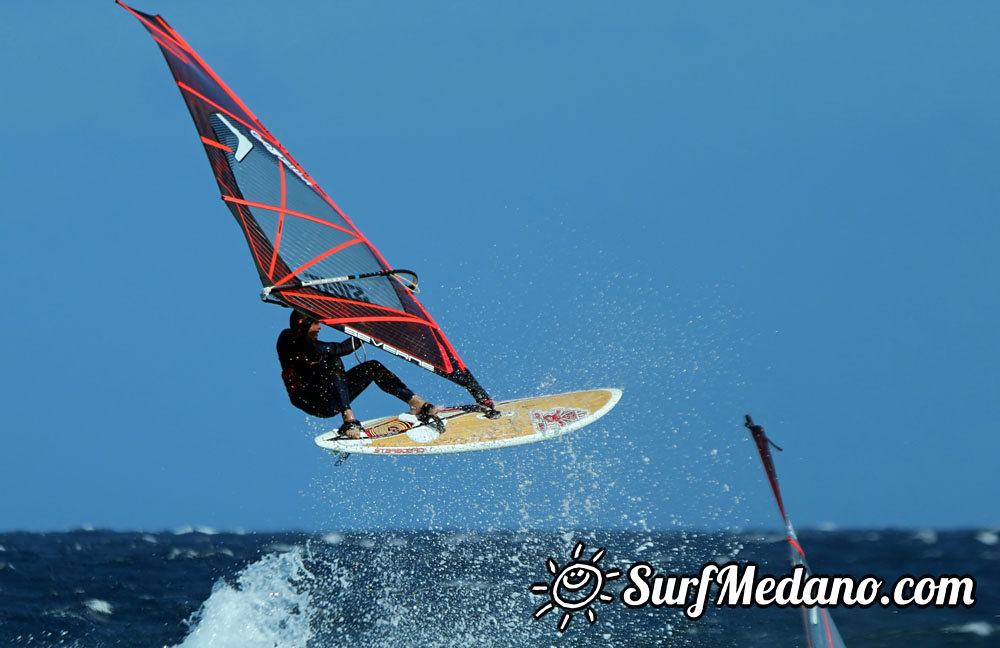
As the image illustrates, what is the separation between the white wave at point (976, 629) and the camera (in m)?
10.5

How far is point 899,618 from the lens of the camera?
11188 millimetres

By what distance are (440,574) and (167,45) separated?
425 inches

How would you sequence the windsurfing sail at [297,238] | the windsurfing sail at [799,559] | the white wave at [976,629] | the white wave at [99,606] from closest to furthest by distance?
the windsurfing sail at [799,559]
the windsurfing sail at [297,238]
the white wave at [976,629]
the white wave at [99,606]

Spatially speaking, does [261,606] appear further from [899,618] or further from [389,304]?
[899,618]

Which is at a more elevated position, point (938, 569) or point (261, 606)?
point (938, 569)

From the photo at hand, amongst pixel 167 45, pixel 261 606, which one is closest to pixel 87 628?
pixel 261 606

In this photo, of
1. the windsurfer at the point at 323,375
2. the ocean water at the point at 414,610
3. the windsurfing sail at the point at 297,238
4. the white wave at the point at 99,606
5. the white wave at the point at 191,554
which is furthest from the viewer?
the white wave at the point at 191,554

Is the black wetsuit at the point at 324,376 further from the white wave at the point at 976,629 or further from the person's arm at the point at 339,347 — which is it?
the white wave at the point at 976,629

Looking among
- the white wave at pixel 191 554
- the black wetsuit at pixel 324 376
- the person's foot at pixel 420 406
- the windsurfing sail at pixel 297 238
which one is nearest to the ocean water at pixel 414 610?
the person's foot at pixel 420 406

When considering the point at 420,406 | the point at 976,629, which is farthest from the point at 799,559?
the point at 976,629

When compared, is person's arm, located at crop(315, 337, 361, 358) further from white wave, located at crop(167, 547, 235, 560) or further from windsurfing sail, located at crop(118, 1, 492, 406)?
white wave, located at crop(167, 547, 235, 560)

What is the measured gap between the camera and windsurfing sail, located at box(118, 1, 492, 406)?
8.78 meters

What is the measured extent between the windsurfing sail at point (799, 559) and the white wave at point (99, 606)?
11.5 metres

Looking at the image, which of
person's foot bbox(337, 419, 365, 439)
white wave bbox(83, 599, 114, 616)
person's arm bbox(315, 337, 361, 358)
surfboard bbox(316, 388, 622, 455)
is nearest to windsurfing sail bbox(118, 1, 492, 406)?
person's arm bbox(315, 337, 361, 358)
